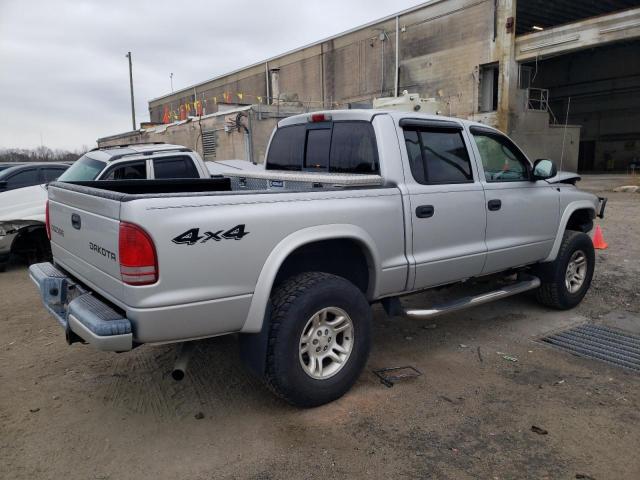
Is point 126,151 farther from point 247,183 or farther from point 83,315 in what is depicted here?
point 83,315

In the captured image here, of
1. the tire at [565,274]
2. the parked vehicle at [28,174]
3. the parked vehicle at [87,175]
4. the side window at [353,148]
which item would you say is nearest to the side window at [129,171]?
the parked vehicle at [87,175]

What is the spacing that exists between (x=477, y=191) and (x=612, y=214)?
8818 millimetres

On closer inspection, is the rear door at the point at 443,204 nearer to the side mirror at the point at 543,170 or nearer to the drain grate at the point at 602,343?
the side mirror at the point at 543,170

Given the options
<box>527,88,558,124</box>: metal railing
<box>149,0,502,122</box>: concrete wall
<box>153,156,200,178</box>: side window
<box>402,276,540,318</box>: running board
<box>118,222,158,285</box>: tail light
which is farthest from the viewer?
<box>527,88,558,124</box>: metal railing

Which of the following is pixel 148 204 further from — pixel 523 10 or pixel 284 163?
pixel 523 10

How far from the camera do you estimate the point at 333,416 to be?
3.42 m

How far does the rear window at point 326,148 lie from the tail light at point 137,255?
189cm

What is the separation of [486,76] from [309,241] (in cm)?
2409

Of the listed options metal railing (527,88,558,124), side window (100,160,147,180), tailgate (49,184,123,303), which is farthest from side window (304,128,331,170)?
metal railing (527,88,558,124)

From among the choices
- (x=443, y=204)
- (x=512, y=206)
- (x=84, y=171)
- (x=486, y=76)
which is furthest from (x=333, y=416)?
(x=486, y=76)

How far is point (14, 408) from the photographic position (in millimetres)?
3572

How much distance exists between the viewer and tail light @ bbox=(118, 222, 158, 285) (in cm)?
272

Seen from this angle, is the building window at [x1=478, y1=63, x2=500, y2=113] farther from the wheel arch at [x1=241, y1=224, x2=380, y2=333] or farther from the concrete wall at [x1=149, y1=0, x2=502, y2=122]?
the wheel arch at [x1=241, y1=224, x2=380, y2=333]

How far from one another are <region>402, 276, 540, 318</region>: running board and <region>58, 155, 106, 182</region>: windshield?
5.34m
